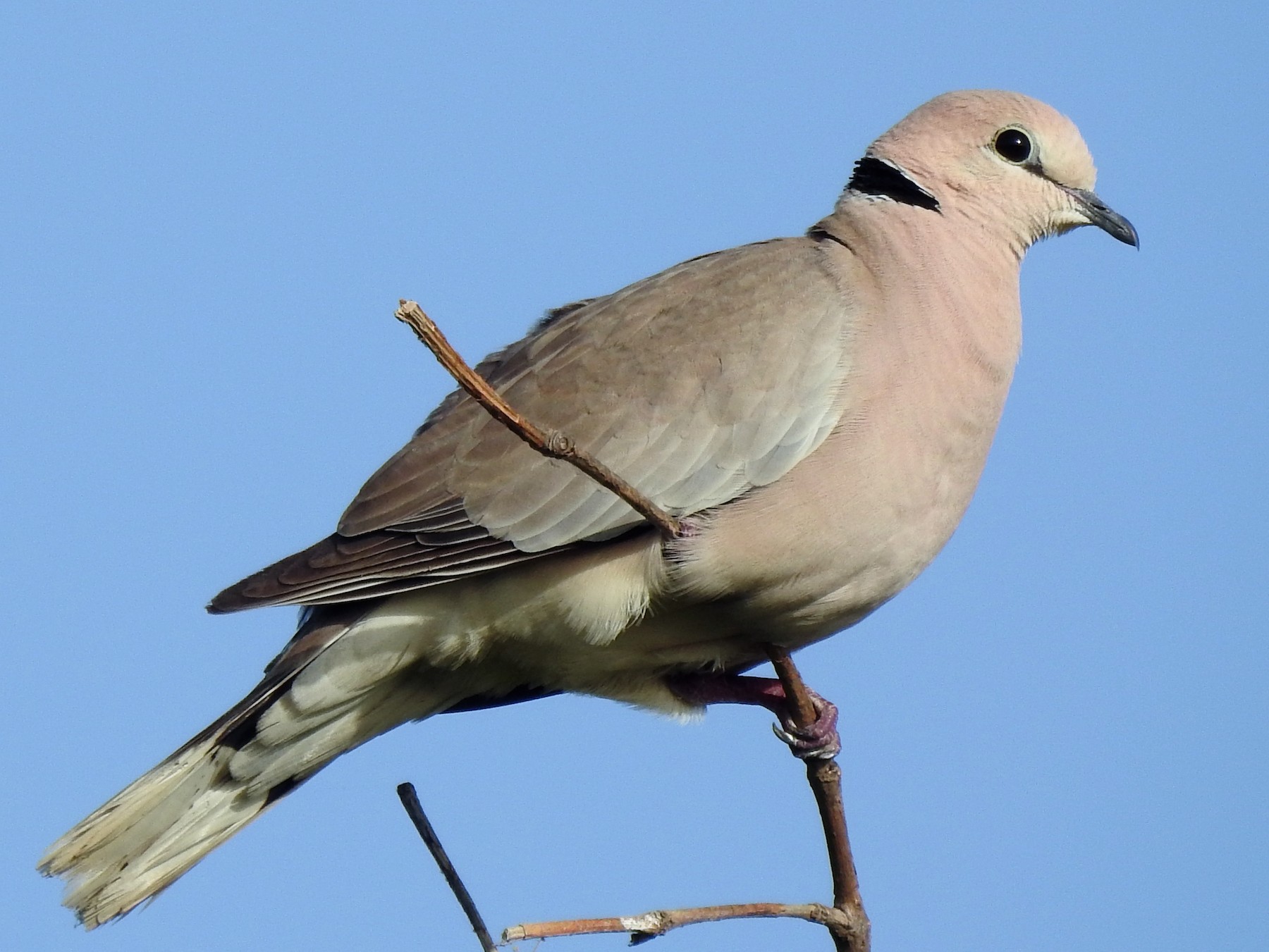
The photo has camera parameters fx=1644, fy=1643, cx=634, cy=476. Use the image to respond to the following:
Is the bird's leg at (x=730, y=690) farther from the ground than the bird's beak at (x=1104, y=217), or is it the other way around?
the bird's beak at (x=1104, y=217)

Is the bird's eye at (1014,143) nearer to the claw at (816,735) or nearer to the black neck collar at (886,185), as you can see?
the black neck collar at (886,185)

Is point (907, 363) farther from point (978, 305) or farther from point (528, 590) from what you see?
point (528, 590)

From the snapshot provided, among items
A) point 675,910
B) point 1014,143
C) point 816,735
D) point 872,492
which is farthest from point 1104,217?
point 675,910

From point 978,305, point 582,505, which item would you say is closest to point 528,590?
point 582,505

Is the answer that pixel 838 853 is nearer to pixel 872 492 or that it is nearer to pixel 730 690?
pixel 872 492

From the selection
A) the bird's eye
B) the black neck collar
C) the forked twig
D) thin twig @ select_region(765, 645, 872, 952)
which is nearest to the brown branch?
the forked twig

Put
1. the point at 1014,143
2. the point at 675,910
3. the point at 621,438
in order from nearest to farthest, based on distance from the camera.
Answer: the point at 675,910 < the point at 621,438 < the point at 1014,143

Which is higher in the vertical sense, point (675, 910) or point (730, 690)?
point (730, 690)

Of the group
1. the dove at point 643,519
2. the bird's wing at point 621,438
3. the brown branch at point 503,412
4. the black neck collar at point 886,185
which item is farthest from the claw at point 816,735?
the black neck collar at point 886,185
